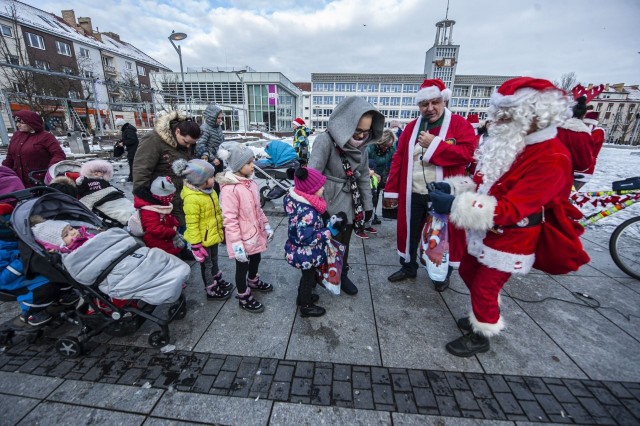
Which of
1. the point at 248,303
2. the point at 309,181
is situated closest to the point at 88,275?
the point at 248,303

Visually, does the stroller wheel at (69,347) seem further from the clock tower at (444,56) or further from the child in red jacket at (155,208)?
the clock tower at (444,56)

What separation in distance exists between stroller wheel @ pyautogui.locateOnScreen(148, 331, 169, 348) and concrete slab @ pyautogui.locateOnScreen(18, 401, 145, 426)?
56 centimetres

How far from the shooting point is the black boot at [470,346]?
7.48 ft

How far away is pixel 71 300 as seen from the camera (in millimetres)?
2703

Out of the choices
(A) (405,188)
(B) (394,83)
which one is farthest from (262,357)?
(B) (394,83)

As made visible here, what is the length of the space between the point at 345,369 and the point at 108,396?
1.75 meters

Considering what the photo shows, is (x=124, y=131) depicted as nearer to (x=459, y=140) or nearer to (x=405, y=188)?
(x=405, y=188)

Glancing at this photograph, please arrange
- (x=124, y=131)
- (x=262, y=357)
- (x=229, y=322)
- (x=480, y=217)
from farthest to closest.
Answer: (x=124, y=131) < (x=229, y=322) < (x=262, y=357) < (x=480, y=217)

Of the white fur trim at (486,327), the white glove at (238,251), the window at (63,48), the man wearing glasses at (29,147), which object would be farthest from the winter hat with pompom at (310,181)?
the window at (63,48)

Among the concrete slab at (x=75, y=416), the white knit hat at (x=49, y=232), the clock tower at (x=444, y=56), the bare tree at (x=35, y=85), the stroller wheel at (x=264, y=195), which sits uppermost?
the clock tower at (x=444, y=56)

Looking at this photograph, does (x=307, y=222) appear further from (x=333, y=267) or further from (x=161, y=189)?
(x=161, y=189)

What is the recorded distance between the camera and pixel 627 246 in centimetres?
Answer: 369

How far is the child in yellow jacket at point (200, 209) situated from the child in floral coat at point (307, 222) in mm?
881

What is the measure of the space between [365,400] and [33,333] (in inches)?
114
